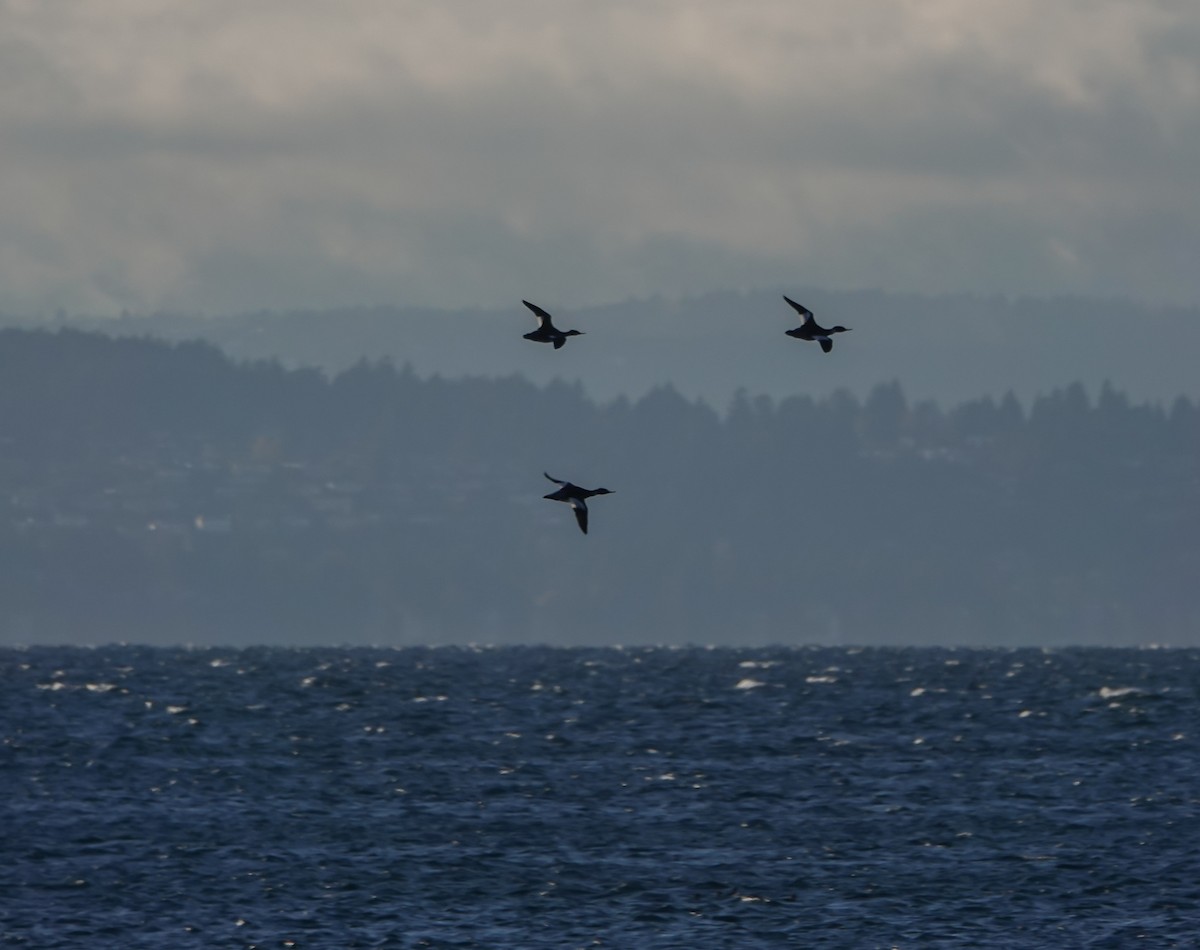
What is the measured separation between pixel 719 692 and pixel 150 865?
67282mm

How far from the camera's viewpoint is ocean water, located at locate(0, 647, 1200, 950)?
5306 cm

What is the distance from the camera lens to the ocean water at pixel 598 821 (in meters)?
53.1

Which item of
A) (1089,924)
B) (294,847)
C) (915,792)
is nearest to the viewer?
(1089,924)

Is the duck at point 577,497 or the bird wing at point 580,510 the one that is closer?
the duck at point 577,497

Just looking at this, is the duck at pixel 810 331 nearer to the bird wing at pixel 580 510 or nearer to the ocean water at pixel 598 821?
the bird wing at pixel 580 510

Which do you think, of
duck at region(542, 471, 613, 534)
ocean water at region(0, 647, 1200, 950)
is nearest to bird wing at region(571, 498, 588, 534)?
duck at region(542, 471, 613, 534)

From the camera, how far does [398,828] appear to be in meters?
66.9

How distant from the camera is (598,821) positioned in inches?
2682

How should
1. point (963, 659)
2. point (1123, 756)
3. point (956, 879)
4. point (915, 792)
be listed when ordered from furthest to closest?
point (963, 659), point (1123, 756), point (915, 792), point (956, 879)

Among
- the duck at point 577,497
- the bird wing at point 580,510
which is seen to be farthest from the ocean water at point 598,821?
the duck at point 577,497

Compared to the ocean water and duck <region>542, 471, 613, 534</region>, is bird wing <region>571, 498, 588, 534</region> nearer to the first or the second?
duck <region>542, 471, 613, 534</region>

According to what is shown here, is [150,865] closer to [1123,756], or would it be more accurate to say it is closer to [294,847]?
[294,847]

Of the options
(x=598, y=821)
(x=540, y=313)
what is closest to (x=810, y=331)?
(x=540, y=313)

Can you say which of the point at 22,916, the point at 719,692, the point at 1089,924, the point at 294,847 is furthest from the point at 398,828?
the point at 719,692
